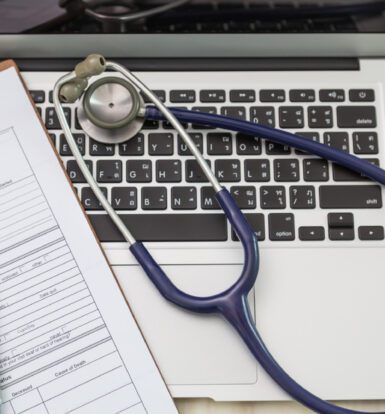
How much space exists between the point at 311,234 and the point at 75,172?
0.72ft

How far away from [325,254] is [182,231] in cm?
13

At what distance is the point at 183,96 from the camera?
21.8 inches

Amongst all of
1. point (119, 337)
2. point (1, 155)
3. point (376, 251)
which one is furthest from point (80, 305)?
point (376, 251)

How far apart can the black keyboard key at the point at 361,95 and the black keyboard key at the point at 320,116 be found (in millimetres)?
26

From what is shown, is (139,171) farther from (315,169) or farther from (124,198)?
(315,169)

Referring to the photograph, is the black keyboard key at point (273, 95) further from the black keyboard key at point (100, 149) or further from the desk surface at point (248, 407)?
the desk surface at point (248, 407)

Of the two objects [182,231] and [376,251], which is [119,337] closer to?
[182,231]

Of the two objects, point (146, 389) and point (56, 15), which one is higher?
point (56, 15)

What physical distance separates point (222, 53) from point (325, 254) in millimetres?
212

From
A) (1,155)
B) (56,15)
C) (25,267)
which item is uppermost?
(56,15)

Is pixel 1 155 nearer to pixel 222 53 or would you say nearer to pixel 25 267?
pixel 25 267

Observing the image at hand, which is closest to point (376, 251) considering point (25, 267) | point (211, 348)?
point (211, 348)

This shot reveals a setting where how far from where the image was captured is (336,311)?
51 cm

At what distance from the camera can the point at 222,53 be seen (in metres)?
0.56
